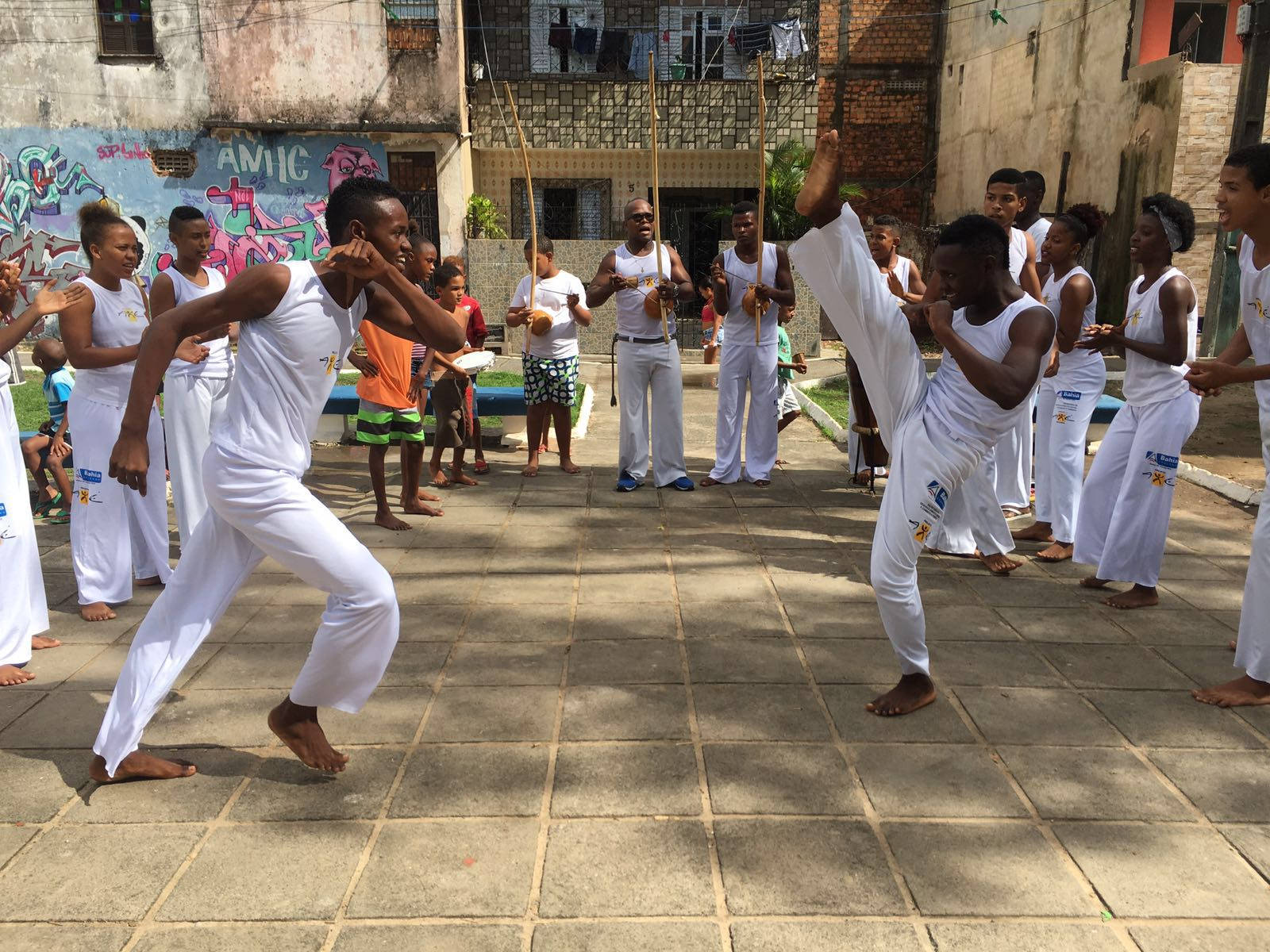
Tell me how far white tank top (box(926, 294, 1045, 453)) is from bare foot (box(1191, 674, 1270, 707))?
1378 millimetres

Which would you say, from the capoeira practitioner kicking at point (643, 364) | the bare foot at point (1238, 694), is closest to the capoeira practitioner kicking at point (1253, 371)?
the bare foot at point (1238, 694)

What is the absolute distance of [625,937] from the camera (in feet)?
8.83

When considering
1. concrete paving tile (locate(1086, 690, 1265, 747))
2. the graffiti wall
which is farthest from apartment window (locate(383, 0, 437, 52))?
concrete paving tile (locate(1086, 690, 1265, 747))

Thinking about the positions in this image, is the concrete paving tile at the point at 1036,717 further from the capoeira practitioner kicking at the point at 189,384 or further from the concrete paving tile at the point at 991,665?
the capoeira practitioner kicking at the point at 189,384

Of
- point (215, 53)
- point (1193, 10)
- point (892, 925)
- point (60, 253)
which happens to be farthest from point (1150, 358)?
point (60, 253)

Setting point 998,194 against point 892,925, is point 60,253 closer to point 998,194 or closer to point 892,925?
point 998,194

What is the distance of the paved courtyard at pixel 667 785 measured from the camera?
278 cm

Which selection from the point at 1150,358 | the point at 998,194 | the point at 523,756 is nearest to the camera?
the point at 523,756

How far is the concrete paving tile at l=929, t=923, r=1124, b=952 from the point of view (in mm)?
2652

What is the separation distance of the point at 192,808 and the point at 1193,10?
18487 mm

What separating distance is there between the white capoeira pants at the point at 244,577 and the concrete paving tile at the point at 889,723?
1.74 metres

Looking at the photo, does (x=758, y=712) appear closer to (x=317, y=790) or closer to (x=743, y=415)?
(x=317, y=790)

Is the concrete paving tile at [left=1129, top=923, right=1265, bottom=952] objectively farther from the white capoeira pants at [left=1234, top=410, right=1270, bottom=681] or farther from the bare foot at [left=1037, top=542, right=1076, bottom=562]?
the bare foot at [left=1037, top=542, right=1076, bottom=562]

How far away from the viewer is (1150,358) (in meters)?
5.35
